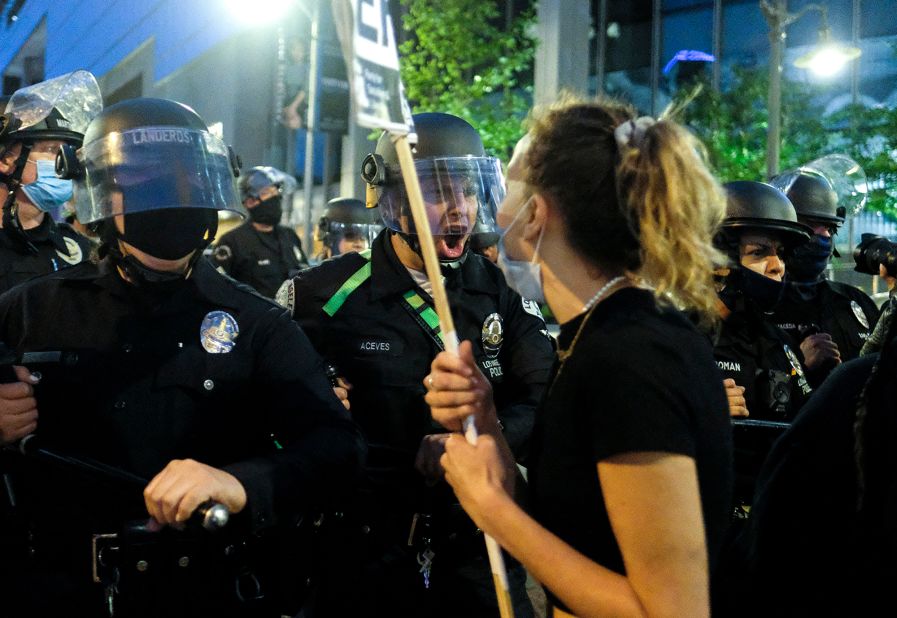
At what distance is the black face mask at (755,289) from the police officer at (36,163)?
308 centimetres

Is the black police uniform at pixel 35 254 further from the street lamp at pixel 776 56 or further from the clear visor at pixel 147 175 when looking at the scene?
the street lamp at pixel 776 56

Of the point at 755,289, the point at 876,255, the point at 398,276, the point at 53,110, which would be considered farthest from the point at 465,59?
the point at 398,276

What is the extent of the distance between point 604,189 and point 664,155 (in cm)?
14

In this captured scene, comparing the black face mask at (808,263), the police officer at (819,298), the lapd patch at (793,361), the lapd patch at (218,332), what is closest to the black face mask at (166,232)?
A: the lapd patch at (218,332)

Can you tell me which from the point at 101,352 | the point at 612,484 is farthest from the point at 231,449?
the point at 612,484

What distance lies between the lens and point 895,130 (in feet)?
55.7

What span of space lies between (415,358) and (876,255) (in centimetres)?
280

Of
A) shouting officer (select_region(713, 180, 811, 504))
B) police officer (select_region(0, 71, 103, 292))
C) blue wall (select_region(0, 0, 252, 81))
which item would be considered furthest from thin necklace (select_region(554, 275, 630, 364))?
blue wall (select_region(0, 0, 252, 81))

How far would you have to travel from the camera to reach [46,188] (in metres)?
4.61

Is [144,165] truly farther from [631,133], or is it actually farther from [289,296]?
[631,133]

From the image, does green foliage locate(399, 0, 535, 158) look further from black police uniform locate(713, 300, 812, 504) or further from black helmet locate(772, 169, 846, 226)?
black police uniform locate(713, 300, 812, 504)

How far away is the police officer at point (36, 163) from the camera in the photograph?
4.37m

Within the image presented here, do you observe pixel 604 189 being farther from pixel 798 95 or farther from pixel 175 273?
pixel 798 95

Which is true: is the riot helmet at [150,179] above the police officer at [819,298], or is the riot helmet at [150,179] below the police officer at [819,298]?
above
